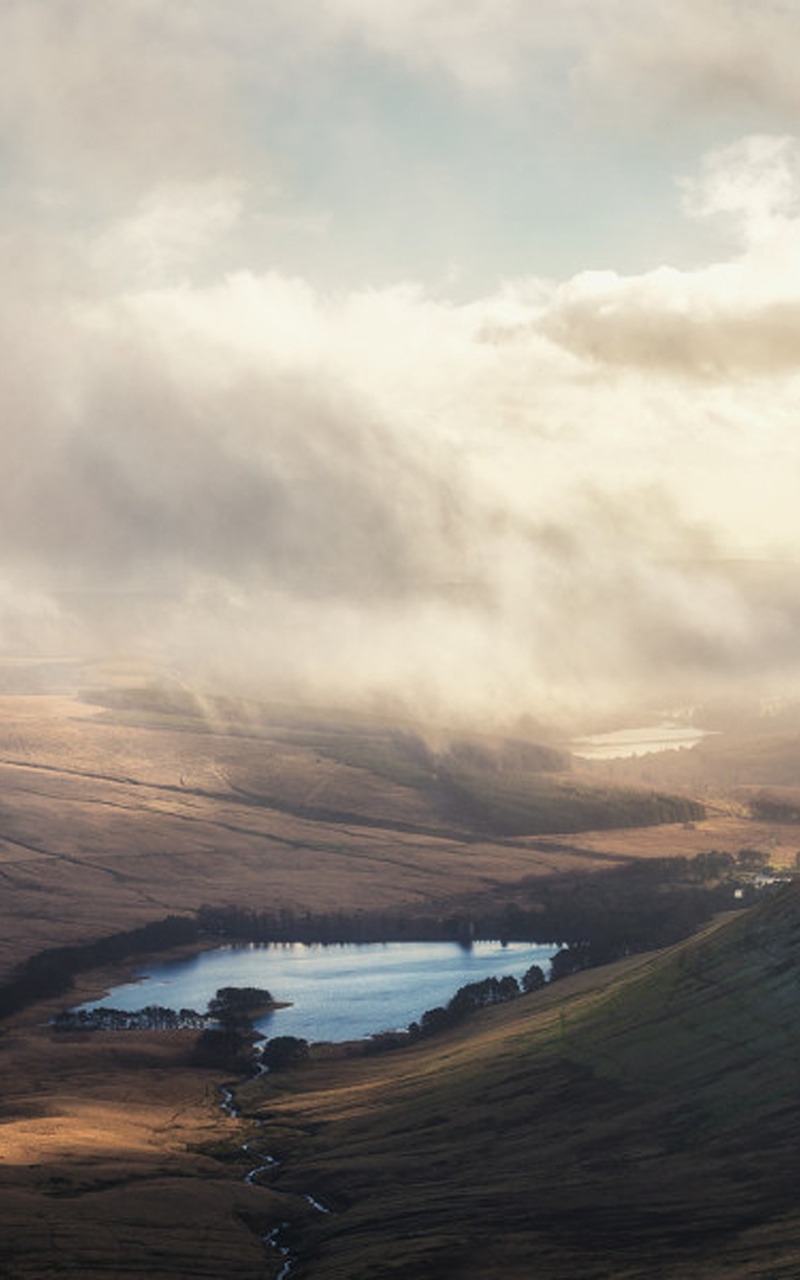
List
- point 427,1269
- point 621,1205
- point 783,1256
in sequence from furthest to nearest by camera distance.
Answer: point 621,1205
point 427,1269
point 783,1256

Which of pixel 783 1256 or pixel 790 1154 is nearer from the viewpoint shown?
pixel 783 1256

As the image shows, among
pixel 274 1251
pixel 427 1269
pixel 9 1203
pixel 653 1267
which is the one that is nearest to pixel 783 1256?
pixel 653 1267

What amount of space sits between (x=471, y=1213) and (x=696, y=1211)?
97.2 ft

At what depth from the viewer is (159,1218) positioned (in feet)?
649

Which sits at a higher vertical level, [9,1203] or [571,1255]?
[9,1203]

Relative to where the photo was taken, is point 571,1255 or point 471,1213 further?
point 471,1213

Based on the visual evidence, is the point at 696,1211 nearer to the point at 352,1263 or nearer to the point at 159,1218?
the point at 352,1263

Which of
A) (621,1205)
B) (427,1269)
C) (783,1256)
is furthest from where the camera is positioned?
(621,1205)

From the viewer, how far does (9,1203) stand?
196625 millimetres

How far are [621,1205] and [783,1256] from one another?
33520 mm

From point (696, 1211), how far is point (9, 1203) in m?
89.3

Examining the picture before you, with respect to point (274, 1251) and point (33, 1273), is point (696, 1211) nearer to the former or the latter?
point (274, 1251)

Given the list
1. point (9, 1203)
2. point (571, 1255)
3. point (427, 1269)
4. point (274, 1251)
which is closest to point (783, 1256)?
point (571, 1255)

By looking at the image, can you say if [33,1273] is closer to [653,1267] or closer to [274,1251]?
[274,1251]
